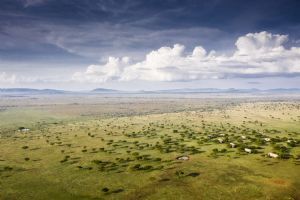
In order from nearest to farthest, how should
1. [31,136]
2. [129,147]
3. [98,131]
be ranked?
[129,147], [31,136], [98,131]

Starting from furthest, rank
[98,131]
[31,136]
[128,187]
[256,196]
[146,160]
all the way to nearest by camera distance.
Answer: [98,131]
[31,136]
[146,160]
[128,187]
[256,196]

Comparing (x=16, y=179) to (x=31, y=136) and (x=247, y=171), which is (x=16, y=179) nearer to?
(x=247, y=171)

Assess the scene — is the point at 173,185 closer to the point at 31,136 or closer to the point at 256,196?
the point at 256,196

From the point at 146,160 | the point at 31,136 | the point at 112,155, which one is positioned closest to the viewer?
the point at 146,160

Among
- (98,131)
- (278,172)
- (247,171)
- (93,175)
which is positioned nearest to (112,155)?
(93,175)

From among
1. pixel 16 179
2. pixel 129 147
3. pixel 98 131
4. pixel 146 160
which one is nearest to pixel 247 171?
pixel 146 160

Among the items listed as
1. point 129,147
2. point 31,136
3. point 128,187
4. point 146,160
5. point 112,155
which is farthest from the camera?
point 31,136

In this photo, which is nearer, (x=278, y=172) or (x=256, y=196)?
(x=256, y=196)

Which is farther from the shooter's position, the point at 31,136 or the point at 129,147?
the point at 31,136

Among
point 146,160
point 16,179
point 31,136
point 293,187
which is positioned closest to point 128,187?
point 146,160
